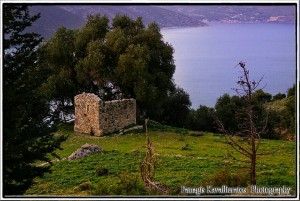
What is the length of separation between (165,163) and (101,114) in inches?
371

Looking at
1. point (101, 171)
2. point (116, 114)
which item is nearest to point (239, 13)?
point (101, 171)

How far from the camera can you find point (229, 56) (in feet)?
64.5

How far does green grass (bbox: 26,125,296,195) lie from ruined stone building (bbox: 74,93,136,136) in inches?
36.7

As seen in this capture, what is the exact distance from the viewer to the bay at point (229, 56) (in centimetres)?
1617

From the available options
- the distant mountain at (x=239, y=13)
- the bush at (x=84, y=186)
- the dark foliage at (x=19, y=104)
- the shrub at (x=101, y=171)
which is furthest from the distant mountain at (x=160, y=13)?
the shrub at (x=101, y=171)

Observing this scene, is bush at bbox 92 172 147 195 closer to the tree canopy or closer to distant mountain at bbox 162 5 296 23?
distant mountain at bbox 162 5 296 23

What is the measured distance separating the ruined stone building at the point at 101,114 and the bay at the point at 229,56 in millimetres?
7556

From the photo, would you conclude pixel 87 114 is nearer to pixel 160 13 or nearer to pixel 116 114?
pixel 116 114

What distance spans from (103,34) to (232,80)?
45.7ft

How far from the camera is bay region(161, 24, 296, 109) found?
1617 centimetres

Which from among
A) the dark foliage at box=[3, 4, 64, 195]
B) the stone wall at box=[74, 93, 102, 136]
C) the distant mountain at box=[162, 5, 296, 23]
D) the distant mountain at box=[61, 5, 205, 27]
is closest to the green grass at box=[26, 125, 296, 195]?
the stone wall at box=[74, 93, 102, 136]

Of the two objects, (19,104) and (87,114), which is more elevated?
(19,104)

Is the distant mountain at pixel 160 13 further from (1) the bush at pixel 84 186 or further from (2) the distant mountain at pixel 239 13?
(1) the bush at pixel 84 186

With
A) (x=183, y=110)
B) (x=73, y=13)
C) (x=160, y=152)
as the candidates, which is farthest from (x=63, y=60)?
(x=73, y=13)
